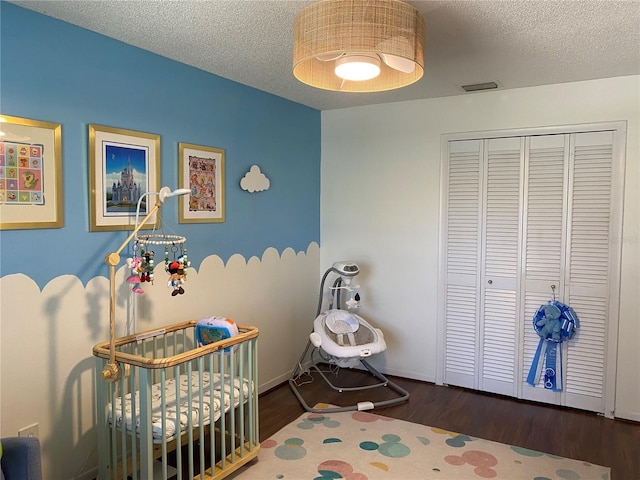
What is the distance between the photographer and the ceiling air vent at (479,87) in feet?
11.6

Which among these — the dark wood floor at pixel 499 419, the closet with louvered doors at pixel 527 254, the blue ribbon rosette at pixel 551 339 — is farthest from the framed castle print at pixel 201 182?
the blue ribbon rosette at pixel 551 339

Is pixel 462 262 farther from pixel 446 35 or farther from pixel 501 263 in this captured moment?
pixel 446 35

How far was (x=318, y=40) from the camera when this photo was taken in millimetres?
1983

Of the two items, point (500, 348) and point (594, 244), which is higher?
point (594, 244)

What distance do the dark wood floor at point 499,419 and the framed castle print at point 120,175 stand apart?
1623mm

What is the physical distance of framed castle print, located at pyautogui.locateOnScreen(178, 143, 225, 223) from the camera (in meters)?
3.16

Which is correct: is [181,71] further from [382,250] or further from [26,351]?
[382,250]

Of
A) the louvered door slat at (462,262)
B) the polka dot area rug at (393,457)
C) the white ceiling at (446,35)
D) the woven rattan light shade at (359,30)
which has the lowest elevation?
the polka dot area rug at (393,457)

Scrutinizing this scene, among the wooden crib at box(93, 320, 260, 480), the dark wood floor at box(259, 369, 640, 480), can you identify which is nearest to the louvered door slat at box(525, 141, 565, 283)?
the dark wood floor at box(259, 369, 640, 480)

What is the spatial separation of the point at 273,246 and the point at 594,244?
7.70 feet

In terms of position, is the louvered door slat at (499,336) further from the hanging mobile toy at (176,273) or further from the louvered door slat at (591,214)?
the hanging mobile toy at (176,273)

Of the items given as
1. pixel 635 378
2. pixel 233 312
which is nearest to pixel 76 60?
pixel 233 312

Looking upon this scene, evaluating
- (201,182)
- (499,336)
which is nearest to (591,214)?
(499,336)

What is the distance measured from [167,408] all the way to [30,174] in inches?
51.1
